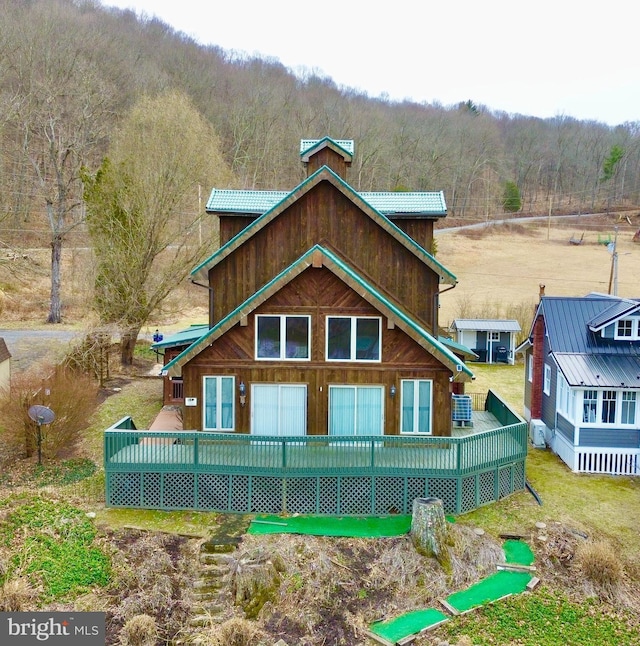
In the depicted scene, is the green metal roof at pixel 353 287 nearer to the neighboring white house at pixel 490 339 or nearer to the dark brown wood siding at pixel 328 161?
the dark brown wood siding at pixel 328 161

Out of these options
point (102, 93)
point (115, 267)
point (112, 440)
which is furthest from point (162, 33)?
point (112, 440)

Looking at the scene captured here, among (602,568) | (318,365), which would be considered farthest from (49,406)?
(602,568)

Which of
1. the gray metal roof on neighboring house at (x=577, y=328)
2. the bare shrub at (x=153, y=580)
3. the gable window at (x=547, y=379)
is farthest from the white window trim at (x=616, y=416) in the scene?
the bare shrub at (x=153, y=580)

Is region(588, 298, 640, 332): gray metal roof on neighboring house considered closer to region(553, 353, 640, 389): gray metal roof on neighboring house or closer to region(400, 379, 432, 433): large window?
region(553, 353, 640, 389): gray metal roof on neighboring house

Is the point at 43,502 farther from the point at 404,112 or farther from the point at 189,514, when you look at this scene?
the point at 404,112

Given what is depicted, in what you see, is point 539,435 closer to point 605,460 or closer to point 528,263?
Result: point 605,460

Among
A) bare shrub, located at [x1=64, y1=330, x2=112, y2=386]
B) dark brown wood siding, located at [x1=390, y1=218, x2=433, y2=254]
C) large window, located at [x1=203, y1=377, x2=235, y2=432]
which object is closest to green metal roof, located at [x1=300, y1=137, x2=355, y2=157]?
dark brown wood siding, located at [x1=390, y1=218, x2=433, y2=254]
